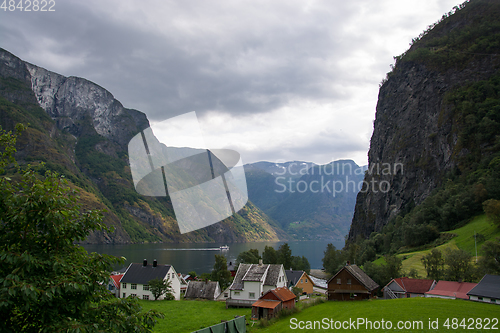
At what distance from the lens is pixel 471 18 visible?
4060 inches

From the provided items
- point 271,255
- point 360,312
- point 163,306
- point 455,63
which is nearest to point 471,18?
point 455,63

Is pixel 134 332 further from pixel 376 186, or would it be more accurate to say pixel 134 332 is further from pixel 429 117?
pixel 376 186

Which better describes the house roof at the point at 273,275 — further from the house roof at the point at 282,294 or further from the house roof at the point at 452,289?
the house roof at the point at 452,289

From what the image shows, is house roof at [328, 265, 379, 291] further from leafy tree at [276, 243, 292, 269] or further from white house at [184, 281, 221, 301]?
leafy tree at [276, 243, 292, 269]

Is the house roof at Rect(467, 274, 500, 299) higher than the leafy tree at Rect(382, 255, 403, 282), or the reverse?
the house roof at Rect(467, 274, 500, 299)

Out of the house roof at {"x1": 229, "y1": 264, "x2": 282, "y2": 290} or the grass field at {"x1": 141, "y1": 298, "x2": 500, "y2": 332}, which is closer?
the grass field at {"x1": 141, "y1": 298, "x2": 500, "y2": 332}

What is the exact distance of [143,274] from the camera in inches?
1857

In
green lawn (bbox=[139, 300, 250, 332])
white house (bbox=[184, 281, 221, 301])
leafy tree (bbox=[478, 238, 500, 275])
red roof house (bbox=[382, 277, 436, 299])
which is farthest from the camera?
white house (bbox=[184, 281, 221, 301])

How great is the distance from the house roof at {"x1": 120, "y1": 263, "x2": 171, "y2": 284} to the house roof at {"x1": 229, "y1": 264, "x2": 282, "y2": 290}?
453 inches

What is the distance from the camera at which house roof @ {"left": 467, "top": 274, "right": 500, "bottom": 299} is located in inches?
1122

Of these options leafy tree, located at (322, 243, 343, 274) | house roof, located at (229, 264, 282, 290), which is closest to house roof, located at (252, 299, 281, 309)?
house roof, located at (229, 264, 282, 290)

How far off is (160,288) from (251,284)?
13332 mm

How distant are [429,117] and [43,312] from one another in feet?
342

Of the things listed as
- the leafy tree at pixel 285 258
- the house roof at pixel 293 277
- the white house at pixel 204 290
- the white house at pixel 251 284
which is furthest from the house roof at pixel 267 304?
the leafy tree at pixel 285 258
